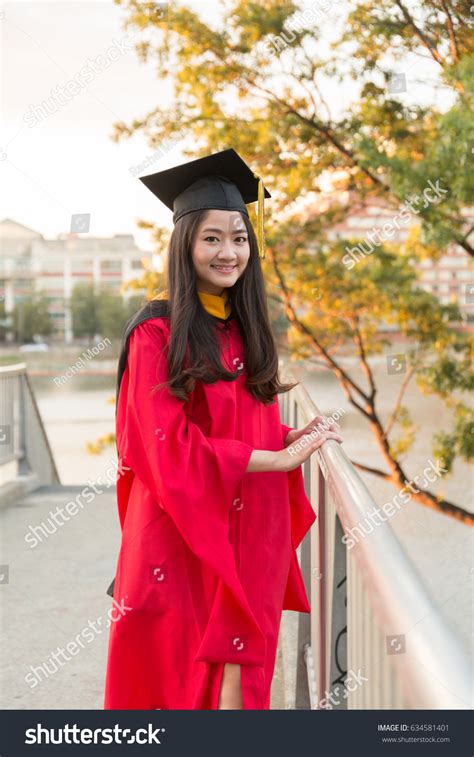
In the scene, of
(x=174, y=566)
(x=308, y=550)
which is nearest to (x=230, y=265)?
(x=174, y=566)

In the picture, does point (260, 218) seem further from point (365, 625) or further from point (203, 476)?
point (365, 625)

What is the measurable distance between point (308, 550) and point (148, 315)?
1316 mm

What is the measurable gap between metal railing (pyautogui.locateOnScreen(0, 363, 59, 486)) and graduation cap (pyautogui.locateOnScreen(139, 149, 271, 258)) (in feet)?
11.1

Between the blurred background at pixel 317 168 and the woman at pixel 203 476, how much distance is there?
15.5ft

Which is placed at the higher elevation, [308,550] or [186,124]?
[186,124]

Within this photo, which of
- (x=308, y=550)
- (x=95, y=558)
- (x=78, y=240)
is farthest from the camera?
(x=78, y=240)

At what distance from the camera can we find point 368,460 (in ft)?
30.2

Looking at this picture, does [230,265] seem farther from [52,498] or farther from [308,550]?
[52,498]

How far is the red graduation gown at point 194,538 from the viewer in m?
1.44

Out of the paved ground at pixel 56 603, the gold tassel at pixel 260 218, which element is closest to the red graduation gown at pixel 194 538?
the gold tassel at pixel 260 218

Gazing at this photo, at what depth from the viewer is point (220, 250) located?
155cm

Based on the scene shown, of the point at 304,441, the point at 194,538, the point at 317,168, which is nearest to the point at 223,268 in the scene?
the point at 304,441

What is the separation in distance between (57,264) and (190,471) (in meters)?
8.90

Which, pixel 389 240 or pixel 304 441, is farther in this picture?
pixel 389 240
